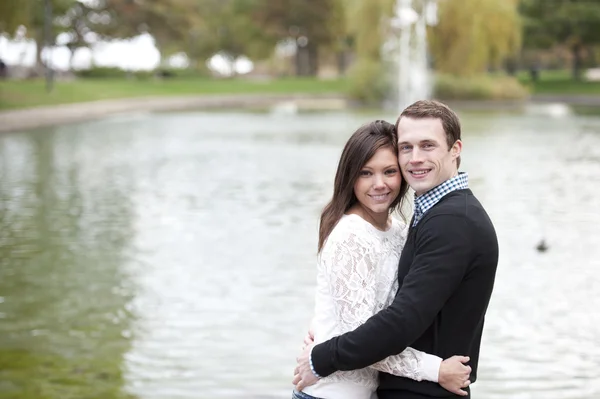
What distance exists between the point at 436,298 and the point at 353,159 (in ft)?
1.77

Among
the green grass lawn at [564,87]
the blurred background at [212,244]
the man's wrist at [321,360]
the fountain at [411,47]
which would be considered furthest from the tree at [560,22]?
the man's wrist at [321,360]

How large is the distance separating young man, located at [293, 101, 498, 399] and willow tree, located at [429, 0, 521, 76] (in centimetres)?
4293

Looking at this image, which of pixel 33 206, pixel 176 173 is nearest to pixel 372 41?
pixel 176 173

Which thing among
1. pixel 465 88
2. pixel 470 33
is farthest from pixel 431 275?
pixel 465 88

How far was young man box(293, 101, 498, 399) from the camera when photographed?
274 centimetres

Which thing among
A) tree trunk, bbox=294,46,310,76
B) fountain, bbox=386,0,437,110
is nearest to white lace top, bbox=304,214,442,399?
fountain, bbox=386,0,437,110

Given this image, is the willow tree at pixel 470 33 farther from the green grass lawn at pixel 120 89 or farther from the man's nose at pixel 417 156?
the man's nose at pixel 417 156

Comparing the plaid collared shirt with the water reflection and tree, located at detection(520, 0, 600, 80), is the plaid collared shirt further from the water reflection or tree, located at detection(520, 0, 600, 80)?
tree, located at detection(520, 0, 600, 80)

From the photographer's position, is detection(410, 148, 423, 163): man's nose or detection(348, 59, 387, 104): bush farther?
detection(348, 59, 387, 104): bush

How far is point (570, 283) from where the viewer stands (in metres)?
8.61

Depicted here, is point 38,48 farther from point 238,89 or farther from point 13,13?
point 13,13

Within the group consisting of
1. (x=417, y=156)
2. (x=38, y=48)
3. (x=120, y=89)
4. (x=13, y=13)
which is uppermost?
(x=13, y=13)

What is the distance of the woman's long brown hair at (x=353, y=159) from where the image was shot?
3021 mm

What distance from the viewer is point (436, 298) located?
2.74 m
